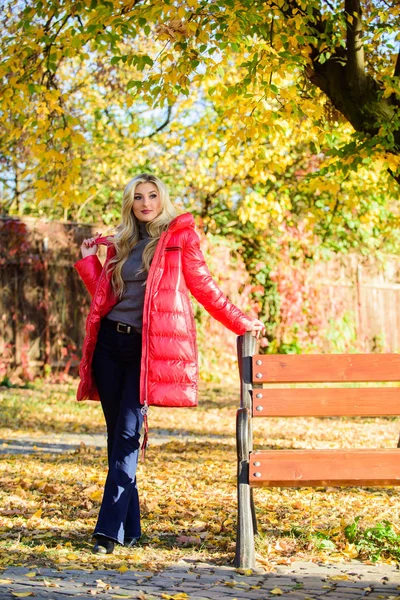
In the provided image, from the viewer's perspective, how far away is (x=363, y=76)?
7.16 m

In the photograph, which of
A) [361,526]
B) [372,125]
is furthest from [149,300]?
[372,125]

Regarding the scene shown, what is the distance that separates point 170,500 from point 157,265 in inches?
81.8

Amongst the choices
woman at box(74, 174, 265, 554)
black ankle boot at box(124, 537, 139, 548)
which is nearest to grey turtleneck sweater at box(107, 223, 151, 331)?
woman at box(74, 174, 265, 554)

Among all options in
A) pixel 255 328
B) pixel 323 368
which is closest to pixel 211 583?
pixel 323 368

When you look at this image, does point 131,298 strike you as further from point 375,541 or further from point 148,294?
point 375,541

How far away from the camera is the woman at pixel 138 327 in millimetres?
4434

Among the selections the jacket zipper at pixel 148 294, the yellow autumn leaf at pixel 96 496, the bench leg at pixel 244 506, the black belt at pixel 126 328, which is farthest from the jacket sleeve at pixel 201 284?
the yellow autumn leaf at pixel 96 496

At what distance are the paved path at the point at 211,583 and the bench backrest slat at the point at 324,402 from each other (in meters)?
0.72

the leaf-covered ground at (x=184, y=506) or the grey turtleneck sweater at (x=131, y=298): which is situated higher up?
the grey turtleneck sweater at (x=131, y=298)

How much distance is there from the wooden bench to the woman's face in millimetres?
872

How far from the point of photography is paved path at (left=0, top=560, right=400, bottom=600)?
361cm

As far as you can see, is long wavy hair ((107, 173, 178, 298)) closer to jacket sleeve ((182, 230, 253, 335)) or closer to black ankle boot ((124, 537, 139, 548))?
jacket sleeve ((182, 230, 253, 335))

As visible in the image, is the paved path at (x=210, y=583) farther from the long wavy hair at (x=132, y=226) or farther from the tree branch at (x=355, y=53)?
the tree branch at (x=355, y=53)

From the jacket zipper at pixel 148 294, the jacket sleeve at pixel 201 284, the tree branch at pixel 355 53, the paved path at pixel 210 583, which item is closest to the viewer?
the paved path at pixel 210 583
